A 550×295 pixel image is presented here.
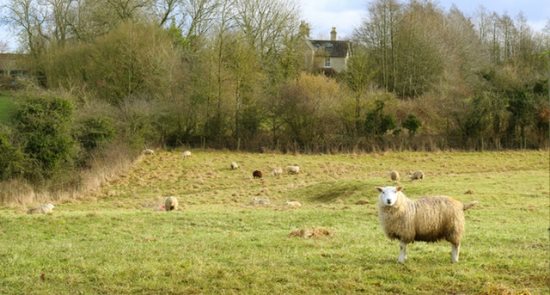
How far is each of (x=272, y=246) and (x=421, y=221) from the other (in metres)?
3.43

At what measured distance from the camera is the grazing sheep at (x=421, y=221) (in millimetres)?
10133

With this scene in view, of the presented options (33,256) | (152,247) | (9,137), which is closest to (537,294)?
(152,247)

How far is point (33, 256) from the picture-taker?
38.2 feet

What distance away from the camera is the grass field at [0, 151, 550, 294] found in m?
9.21

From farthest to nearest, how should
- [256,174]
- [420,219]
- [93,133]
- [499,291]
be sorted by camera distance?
[93,133] < [256,174] < [420,219] < [499,291]

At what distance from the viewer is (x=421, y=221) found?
10.2 meters

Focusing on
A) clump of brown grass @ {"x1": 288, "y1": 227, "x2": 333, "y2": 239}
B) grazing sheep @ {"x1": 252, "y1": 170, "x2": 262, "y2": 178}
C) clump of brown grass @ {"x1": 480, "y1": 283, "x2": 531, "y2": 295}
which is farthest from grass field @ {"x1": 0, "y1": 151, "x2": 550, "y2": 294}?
grazing sheep @ {"x1": 252, "y1": 170, "x2": 262, "y2": 178}

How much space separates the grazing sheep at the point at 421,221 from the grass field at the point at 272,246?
16.3 inches

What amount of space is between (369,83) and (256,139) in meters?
10.8

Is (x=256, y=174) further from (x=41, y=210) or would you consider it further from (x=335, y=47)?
(x=335, y=47)

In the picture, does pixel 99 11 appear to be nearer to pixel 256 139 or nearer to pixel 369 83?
pixel 256 139

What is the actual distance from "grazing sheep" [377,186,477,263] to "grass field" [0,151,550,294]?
0.41 metres

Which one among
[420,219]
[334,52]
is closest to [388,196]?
[420,219]

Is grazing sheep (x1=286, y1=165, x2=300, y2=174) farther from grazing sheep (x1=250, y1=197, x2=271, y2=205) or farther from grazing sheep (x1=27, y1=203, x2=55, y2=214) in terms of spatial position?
grazing sheep (x1=27, y1=203, x2=55, y2=214)
